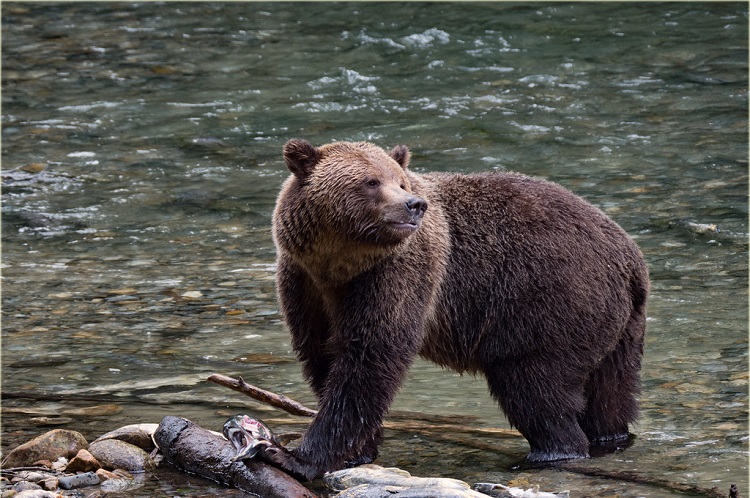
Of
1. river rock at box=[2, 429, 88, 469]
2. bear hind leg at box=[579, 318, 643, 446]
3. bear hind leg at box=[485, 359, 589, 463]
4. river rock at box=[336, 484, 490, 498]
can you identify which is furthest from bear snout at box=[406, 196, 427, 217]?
river rock at box=[2, 429, 88, 469]

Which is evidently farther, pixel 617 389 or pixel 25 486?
pixel 617 389

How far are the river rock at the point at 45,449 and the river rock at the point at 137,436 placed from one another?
Result: 194 millimetres

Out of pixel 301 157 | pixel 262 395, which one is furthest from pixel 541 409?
pixel 301 157

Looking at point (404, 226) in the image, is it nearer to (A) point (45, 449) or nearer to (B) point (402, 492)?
(B) point (402, 492)

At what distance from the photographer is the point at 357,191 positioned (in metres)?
6.05

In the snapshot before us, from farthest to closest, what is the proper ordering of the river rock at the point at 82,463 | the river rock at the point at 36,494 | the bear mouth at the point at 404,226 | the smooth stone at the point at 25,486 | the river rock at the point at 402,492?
the river rock at the point at 82,463 → the bear mouth at the point at 404,226 → the smooth stone at the point at 25,486 → the river rock at the point at 36,494 → the river rock at the point at 402,492

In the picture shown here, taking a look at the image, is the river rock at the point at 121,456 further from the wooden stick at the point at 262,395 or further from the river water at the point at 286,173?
the wooden stick at the point at 262,395

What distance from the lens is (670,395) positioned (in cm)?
741

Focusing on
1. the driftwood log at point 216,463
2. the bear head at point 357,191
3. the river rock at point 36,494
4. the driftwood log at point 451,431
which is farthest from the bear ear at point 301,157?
the river rock at point 36,494

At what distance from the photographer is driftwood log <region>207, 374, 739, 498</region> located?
5.97 meters

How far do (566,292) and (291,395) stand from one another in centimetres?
205

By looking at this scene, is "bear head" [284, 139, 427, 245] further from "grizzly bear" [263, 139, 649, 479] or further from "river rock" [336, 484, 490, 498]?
"river rock" [336, 484, 490, 498]

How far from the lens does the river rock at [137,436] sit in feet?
21.4

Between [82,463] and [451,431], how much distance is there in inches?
85.7
